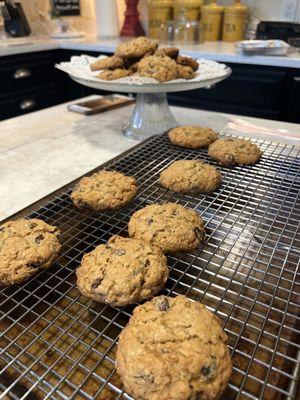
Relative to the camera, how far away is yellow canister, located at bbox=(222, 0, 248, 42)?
262 cm

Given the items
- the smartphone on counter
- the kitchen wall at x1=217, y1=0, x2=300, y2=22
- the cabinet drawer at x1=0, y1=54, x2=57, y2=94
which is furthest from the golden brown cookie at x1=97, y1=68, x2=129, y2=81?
the kitchen wall at x1=217, y1=0, x2=300, y2=22

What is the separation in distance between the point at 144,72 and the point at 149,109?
20 cm

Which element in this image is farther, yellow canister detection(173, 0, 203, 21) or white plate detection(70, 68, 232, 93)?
yellow canister detection(173, 0, 203, 21)

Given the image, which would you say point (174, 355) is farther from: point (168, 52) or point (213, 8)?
point (213, 8)

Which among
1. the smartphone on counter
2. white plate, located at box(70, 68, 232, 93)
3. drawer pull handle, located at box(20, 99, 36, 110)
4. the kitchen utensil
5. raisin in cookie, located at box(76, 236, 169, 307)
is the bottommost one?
drawer pull handle, located at box(20, 99, 36, 110)

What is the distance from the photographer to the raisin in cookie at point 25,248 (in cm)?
71

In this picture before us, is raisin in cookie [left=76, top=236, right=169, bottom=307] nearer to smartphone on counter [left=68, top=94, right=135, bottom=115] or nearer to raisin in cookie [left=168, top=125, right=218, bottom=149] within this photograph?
raisin in cookie [left=168, top=125, right=218, bottom=149]

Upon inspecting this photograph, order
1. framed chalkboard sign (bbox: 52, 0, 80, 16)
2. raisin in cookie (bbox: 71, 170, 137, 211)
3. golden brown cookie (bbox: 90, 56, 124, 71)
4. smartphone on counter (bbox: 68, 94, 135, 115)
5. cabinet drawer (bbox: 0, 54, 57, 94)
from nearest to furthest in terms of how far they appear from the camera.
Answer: raisin in cookie (bbox: 71, 170, 137, 211)
golden brown cookie (bbox: 90, 56, 124, 71)
smartphone on counter (bbox: 68, 94, 135, 115)
cabinet drawer (bbox: 0, 54, 57, 94)
framed chalkboard sign (bbox: 52, 0, 80, 16)

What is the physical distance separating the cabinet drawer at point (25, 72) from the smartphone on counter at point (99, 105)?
1.14 meters

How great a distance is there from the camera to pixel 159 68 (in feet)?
3.98

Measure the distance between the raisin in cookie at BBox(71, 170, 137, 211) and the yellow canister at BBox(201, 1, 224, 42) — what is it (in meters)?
2.27

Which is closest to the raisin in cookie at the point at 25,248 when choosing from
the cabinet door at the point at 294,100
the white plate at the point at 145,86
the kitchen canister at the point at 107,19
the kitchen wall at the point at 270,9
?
the white plate at the point at 145,86

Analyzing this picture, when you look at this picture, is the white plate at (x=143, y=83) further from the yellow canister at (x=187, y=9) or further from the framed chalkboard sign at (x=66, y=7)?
the framed chalkboard sign at (x=66, y=7)

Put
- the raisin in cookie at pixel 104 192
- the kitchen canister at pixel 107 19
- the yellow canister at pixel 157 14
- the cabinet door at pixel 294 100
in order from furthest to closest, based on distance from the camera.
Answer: the kitchen canister at pixel 107 19, the yellow canister at pixel 157 14, the cabinet door at pixel 294 100, the raisin in cookie at pixel 104 192
